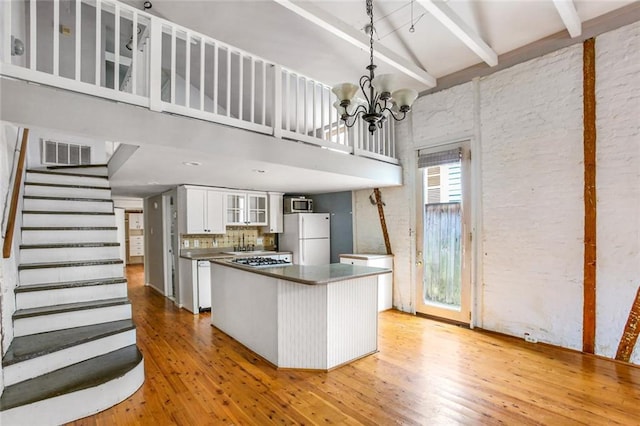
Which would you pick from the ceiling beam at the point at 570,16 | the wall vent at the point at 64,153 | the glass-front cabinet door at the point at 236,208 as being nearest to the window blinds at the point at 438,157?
the ceiling beam at the point at 570,16

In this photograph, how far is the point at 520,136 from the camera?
382cm

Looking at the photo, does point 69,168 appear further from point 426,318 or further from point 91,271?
point 426,318

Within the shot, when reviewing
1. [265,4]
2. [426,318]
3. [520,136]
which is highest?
[265,4]

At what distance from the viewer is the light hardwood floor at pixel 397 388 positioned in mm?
2330

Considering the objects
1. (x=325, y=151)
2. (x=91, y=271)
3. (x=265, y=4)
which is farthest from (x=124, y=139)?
(x=265, y=4)

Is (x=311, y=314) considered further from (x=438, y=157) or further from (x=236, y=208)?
(x=236, y=208)

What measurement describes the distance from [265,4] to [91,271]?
3740mm

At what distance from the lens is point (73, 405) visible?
229cm

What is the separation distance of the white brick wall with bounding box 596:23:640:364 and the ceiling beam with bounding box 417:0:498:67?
1.02m

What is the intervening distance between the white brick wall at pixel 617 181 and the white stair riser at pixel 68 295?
499 centimetres

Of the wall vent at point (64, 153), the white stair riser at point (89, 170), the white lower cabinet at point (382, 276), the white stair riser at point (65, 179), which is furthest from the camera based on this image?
the wall vent at point (64, 153)

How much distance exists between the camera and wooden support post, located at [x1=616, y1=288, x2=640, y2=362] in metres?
3.07

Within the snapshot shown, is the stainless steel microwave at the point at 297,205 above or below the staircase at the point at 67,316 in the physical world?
above

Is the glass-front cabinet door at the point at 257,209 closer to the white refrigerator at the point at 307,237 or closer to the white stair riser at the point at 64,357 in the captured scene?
the white refrigerator at the point at 307,237
